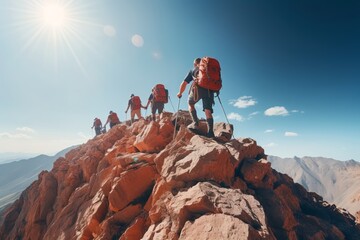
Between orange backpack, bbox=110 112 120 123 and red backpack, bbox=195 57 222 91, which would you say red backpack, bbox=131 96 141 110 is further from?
red backpack, bbox=195 57 222 91

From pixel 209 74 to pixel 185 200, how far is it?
23.7ft

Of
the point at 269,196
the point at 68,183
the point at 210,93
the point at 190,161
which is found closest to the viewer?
the point at 190,161

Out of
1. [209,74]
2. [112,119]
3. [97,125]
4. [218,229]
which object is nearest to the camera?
[218,229]

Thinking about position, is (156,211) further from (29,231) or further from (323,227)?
(29,231)

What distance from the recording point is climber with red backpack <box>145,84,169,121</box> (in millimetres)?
21594

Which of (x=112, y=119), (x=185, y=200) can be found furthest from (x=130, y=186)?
(x=112, y=119)

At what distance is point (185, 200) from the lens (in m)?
6.48

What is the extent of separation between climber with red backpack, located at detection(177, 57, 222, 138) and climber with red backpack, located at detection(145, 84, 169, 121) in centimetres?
840

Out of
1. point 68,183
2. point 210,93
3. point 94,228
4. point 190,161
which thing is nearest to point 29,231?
point 68,183

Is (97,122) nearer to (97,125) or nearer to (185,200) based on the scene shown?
(97,125)

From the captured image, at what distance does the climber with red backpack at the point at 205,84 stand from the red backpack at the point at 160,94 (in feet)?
27.5

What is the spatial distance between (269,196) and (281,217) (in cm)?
118

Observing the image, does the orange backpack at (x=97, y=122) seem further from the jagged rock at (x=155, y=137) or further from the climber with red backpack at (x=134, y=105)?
the jagged rock at (x=155, y=137)

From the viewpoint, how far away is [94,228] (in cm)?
1122
